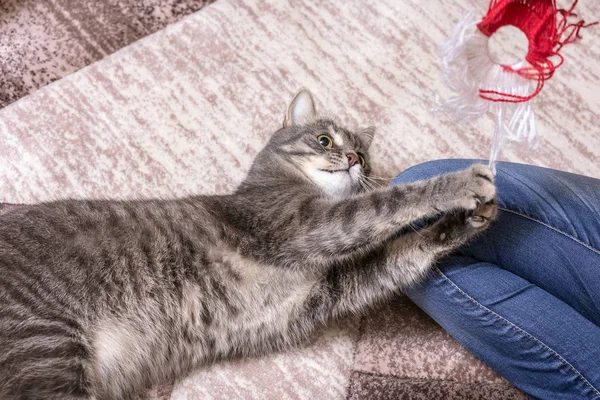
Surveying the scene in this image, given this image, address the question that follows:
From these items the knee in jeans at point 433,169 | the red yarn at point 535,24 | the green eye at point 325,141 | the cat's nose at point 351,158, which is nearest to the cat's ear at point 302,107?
the green eye at point 325,141

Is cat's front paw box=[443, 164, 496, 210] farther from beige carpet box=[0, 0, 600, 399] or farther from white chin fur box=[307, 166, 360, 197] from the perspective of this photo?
beige carpet box=[0, 0, 600, 399]

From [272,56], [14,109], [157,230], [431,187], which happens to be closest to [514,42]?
[272,56]

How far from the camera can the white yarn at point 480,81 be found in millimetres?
1129

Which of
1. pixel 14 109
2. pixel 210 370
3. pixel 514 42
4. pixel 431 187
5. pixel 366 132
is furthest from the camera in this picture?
pixel 514 42

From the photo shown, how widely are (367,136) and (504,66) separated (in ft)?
2.33

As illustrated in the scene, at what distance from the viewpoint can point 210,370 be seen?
5.20 feet

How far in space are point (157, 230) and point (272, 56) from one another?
0.97 metres

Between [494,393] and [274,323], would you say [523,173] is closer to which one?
[494,393]

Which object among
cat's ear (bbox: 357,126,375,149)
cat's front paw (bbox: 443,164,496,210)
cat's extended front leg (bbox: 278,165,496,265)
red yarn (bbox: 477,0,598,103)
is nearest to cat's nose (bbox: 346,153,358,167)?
cat's ear (bbox: 357,126,375,149)

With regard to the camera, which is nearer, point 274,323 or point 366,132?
point 274,323

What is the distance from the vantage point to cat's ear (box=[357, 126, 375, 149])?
5.94 ft

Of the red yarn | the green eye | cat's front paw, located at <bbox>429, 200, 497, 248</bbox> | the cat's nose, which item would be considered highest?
the red yarn

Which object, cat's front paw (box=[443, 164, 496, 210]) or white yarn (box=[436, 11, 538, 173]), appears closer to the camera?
white yarn (box=[436, 11, 538, 173])

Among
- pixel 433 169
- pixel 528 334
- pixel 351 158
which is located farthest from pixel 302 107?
pixel 528 334
